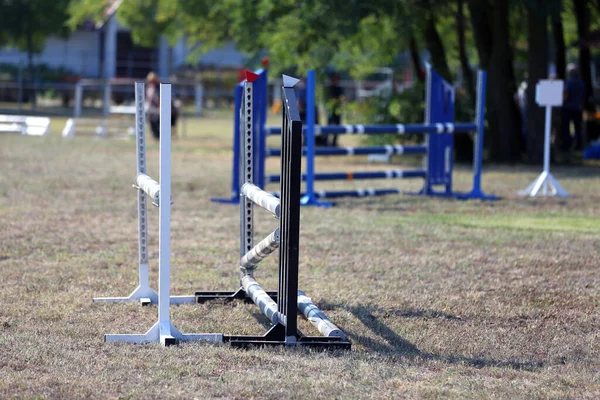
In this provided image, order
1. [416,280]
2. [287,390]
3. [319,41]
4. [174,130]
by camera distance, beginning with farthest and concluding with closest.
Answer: [174,130] → [319,41] → [416,280] → [287,390]

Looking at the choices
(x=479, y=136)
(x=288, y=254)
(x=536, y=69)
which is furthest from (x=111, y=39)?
(x=288, y=254)

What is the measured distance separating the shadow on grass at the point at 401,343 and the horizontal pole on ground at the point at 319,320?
17 centimetres

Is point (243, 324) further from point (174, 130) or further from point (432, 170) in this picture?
point (174, 130)

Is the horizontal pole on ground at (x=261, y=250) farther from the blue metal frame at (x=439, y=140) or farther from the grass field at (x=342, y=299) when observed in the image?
the blue metal frame at (x=439, y=140)

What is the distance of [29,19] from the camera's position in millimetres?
48531

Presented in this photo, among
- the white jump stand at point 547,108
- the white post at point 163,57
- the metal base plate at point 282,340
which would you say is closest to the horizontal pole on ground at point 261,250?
the metal base plate at point 282,340

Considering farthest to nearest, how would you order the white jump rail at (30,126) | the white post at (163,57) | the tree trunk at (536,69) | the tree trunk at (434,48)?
the white post at (163,57) → the white jump rail at (30,126) → the tree trunk at (434,48) → the tree trunk at (536,69)

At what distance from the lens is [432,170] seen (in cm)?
1369

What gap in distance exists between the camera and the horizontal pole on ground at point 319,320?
17.1 ft

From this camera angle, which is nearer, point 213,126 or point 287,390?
point 287,390

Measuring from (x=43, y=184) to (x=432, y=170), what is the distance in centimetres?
577

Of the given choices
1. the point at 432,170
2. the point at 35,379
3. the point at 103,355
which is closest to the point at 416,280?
the point at 103,355

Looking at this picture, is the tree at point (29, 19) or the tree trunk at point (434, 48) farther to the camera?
the tree at point (29, 19)

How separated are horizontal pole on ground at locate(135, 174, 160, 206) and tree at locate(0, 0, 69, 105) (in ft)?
143
